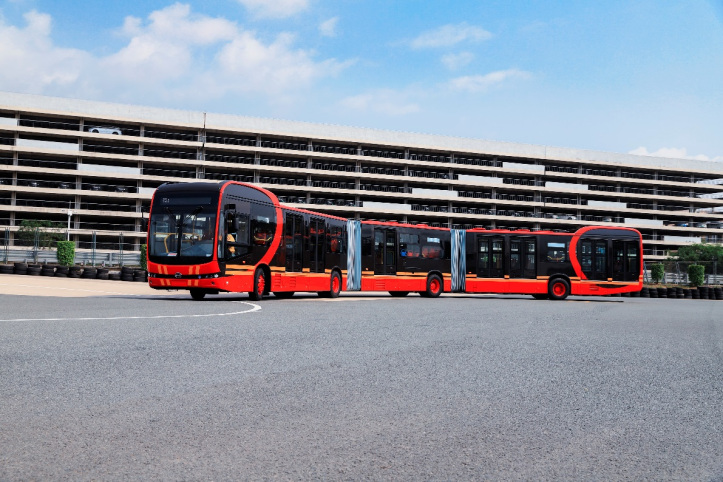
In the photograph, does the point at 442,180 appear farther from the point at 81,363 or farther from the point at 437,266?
the point at 81,363

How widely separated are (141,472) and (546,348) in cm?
700

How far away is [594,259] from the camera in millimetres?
28188

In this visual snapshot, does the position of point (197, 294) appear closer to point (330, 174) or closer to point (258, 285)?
point (258, 285)

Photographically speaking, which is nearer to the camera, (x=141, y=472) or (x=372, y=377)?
(x=141, y=472)

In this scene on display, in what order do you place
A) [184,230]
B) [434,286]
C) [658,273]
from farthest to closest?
[658,273] < [434,286] < [184,230]

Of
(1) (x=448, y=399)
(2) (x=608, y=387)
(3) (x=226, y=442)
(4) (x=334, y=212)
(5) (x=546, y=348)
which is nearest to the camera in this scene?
(3) (x=226, y=442)

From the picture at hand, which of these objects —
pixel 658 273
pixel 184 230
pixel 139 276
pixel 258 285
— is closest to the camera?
pixel 184 230

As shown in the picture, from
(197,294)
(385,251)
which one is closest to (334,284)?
(385,251)

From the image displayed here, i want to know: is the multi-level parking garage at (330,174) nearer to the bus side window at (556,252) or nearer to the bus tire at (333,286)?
the bus tire at (333,286)

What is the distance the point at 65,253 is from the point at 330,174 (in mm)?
36956

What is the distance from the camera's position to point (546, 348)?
940 cm

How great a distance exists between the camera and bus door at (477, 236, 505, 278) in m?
27.9

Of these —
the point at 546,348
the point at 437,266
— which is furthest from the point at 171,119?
the point at 546,348

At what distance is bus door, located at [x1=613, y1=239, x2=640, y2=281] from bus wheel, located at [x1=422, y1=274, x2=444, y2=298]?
7.66 metres
